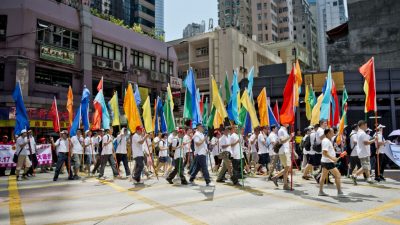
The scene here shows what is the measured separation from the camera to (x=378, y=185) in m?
10.5

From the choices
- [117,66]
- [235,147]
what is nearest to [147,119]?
[235,147]

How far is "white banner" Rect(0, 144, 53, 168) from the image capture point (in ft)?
49.8

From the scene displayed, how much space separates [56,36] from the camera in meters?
26.9

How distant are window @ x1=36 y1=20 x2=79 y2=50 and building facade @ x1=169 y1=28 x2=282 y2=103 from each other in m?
21.1

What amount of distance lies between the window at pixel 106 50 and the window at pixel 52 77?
3.48 m

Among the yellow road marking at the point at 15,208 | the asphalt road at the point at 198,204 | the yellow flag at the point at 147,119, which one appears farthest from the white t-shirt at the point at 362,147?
the yellow road marking at the point at 15,208

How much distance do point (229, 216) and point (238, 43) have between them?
141 ft

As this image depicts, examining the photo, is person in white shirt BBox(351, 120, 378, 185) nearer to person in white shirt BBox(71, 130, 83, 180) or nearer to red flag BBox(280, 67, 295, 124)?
red flag BBox(280, 67, 295, 124)

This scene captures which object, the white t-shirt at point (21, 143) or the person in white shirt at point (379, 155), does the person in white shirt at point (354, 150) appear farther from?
the white t-shirt at point (21, 143)

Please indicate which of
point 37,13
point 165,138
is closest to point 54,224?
point 165,138

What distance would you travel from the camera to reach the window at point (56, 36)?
25.7 meters

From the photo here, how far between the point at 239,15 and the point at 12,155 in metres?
77.8

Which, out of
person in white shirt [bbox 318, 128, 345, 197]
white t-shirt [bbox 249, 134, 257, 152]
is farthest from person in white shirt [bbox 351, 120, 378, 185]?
white t-shirt [bbox 249, 134, 257, 152]

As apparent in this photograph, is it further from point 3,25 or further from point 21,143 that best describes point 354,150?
point 3,25
